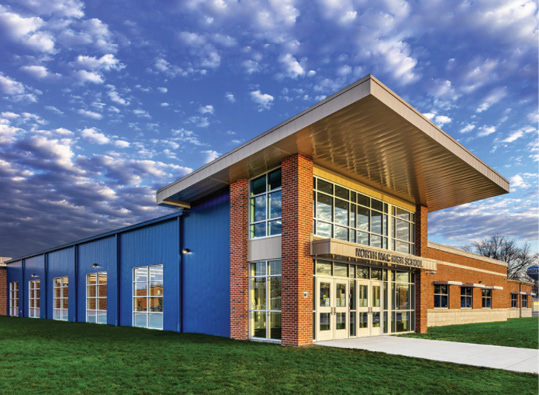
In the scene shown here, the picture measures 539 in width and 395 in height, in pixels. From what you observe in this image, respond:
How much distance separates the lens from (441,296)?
28.3 meters

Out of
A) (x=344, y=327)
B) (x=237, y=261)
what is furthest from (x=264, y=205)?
(x=344, y=327)

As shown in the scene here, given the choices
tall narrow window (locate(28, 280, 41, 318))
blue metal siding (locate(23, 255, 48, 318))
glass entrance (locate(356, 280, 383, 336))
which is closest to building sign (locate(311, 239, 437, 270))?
glass entrance (locate(356, 280, 383, 336))

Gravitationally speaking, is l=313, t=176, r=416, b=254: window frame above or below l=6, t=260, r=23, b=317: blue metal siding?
above

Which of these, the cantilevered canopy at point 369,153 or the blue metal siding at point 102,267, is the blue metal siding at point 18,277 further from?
the cantilevered canopy at point 369,153

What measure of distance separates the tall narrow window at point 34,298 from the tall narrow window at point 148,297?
16617 millimetres

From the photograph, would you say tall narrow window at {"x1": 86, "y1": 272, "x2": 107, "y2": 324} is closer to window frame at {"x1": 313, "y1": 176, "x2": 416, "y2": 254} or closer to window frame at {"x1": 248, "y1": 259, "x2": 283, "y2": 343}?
window frame at {"x1": 248, "y1": 259, "x2": 283, "y2": 343}

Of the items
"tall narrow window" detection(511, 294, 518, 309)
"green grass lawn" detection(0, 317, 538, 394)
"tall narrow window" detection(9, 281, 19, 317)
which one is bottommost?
"tall narrow window" detection(511, 294, 518, 309)

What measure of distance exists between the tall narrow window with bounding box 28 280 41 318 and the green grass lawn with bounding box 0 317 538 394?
24.0 meters

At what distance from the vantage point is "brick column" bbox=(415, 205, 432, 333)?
66.6ft

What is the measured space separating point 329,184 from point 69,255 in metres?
21.1

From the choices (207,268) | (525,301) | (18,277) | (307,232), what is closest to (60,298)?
(18,277)

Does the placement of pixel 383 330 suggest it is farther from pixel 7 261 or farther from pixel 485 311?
pixel 7 261

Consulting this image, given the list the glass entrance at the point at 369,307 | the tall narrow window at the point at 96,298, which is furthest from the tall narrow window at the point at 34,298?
the glass entrance at the point at 369,307

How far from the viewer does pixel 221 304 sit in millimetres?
17078
